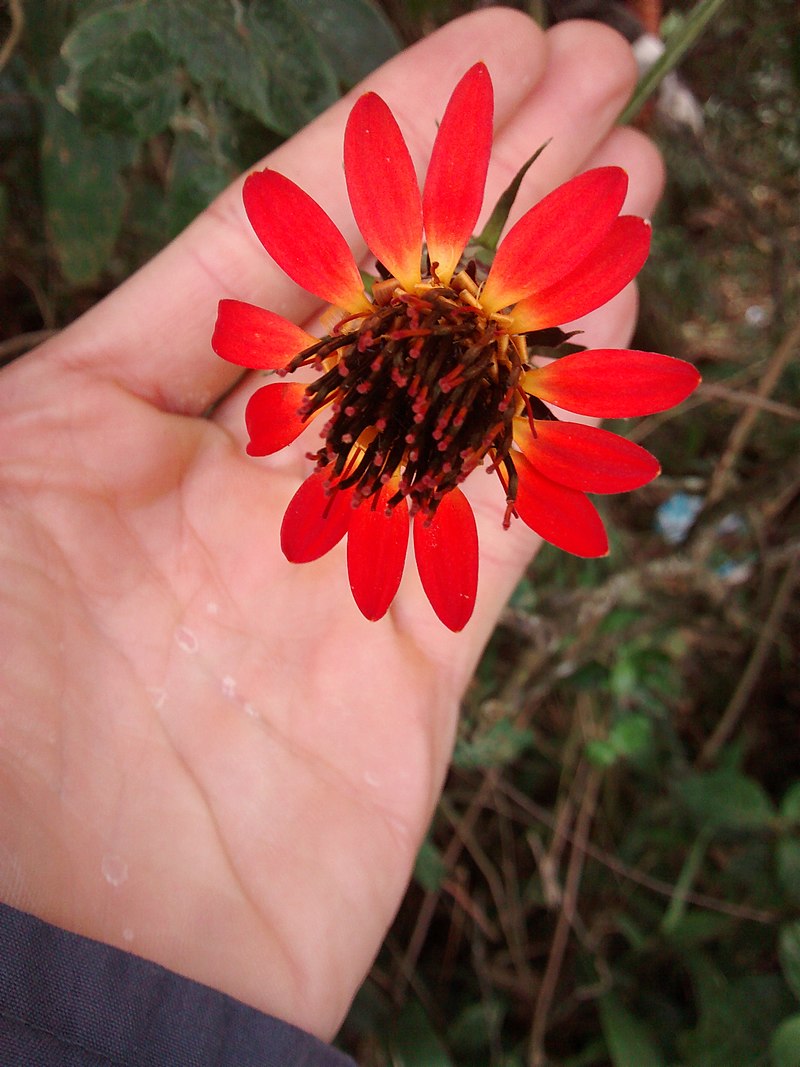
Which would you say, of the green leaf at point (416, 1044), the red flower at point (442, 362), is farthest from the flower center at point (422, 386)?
the green leaf at point (416, 1044)

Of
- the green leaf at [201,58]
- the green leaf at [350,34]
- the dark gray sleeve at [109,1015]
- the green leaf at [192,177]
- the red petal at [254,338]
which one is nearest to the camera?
the dark gray sleeve at [109,1015]

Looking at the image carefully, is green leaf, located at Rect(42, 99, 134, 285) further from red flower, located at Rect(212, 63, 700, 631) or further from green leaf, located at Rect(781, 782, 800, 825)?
green leaf, located at Rect(781, 782, 800, 825)

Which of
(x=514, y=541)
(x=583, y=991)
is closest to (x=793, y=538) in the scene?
(x=514, y=541)

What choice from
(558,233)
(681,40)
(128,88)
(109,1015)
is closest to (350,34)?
(128,88)

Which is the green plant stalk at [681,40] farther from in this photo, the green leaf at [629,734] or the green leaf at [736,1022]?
the green leaf at [736,1022]

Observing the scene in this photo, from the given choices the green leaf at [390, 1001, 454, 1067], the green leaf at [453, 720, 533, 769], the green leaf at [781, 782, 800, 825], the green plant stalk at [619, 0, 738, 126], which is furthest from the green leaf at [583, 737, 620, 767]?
the green plant stalk at [619, 0, 738, 126]
